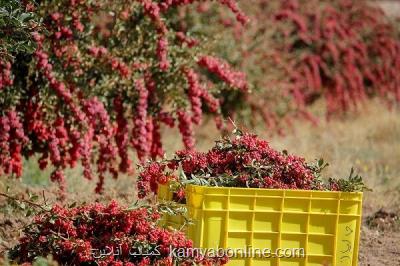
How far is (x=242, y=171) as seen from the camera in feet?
16.5

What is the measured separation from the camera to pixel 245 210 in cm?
465

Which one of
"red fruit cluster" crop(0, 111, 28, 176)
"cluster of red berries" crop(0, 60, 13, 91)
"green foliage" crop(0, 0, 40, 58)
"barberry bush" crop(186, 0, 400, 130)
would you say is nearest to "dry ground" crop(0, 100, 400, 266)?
"red fruit cluster" crop(0, 111, 28, 176)

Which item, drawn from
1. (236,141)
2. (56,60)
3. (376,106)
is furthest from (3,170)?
(376,106)

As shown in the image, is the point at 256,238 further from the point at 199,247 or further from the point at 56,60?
the point at 56,60

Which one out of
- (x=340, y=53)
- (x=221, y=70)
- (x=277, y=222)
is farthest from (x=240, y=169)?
(x=340, y=53)

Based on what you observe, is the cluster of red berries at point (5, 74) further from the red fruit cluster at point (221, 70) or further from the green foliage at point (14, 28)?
the red fruit cluster at point (221, 70)

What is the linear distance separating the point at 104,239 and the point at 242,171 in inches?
35.3

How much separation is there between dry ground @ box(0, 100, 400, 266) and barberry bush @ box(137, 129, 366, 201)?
0.92 meters

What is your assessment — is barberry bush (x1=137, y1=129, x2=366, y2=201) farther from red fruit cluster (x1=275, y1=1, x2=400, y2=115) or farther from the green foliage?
red fruit cluster (x1=275, y1=1, x2=400, y2=115)

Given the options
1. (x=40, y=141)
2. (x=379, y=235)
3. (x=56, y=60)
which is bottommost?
(x=379, y=235)

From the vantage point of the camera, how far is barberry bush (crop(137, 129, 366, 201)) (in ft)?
16.0

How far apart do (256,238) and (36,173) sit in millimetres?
4034

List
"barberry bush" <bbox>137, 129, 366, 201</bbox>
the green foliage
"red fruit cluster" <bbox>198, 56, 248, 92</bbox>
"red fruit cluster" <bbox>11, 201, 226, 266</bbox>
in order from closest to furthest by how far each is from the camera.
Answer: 1. "red fruit cluster" <bbox>11, 201, 226, 266</bbox>
2. "barberry bush" <bbox>137, 129, 366, 201</bbox>
3. the green foliage
4. "red fruit cluster" <bbox>198, 56, 248, 92</bbox>

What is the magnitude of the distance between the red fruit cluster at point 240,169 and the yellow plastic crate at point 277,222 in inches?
6.7
